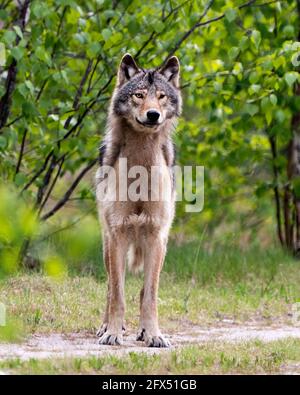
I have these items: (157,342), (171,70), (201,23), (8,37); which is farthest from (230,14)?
(157,342)

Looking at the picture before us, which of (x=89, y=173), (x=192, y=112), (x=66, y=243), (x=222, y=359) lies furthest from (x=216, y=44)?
(x=66, y=243)

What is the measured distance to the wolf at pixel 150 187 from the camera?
612cm

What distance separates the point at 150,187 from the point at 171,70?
1.01m

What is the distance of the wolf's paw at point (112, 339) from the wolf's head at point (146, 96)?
1538mm

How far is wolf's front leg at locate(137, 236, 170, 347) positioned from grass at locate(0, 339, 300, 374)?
19.3 inches

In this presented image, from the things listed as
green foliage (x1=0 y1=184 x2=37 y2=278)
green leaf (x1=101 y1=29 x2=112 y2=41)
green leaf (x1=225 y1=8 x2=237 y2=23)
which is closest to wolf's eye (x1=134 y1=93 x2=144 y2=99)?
green leaf (x1=101 y1=29 x2=112 y2=41)

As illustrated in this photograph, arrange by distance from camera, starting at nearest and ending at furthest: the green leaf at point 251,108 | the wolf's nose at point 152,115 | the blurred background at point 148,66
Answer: the wolf's nose at point 152,115
the blurred background at point 148,66
the green leaf at point 251,108

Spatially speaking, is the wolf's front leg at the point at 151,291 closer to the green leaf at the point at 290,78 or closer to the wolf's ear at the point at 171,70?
the wolf's ear at the point at 171,70

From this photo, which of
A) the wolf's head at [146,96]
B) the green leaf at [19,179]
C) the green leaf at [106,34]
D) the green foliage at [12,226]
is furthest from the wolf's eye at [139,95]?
the green foliage at [12,226]

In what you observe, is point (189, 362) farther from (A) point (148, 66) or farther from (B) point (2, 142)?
(A) point (148, 66)

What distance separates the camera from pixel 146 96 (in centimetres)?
617

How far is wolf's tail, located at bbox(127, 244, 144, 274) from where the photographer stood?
21.3 ft

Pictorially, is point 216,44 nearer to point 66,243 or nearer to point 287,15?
point 287,15

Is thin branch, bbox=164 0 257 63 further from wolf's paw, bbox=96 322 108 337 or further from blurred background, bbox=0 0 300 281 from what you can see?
wolf's paw, bbox=96 322 108 337
